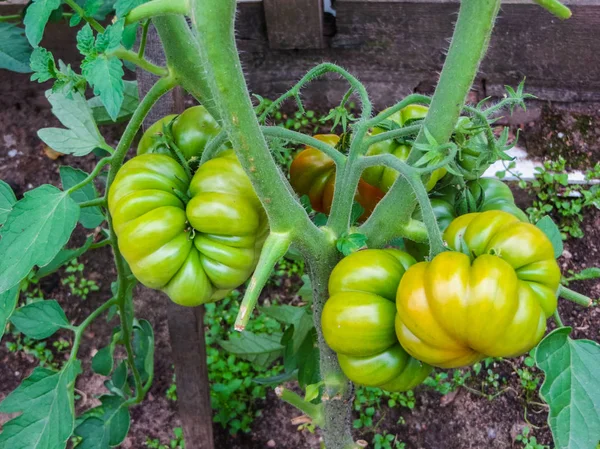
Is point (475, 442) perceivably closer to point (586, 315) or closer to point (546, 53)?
point (586, 315)

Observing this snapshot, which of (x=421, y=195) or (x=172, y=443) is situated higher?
(x=421, y=195)

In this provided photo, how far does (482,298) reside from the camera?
63cm

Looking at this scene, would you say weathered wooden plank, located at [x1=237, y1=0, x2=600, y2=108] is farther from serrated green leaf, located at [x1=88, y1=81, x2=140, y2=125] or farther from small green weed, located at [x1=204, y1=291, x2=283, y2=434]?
serrated green leaf, located at [x1=88, y1=81, x2=140, y2=125]

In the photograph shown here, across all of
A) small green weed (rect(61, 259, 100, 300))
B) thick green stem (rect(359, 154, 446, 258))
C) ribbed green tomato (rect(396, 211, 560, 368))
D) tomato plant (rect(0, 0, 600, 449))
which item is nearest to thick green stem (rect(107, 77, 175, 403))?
tomato plant (rect(0, 0, 600, 449))

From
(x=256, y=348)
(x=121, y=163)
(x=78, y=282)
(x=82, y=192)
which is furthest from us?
(x=78, y=282)

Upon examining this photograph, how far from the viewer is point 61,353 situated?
6.40 ft

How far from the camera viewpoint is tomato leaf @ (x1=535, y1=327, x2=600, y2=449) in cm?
69

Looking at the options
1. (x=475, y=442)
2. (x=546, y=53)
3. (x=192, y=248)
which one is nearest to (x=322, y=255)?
(x=192, y=248)

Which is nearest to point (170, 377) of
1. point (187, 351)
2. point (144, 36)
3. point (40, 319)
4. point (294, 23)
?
point (187, 351)

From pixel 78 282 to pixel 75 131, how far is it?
4.11ft

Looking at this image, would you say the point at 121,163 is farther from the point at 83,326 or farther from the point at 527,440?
the point at 527,440

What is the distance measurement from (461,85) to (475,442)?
144cm

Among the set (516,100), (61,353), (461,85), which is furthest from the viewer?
(61,353)

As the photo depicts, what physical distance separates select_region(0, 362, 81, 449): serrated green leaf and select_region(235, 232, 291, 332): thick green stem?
1.62 feet
